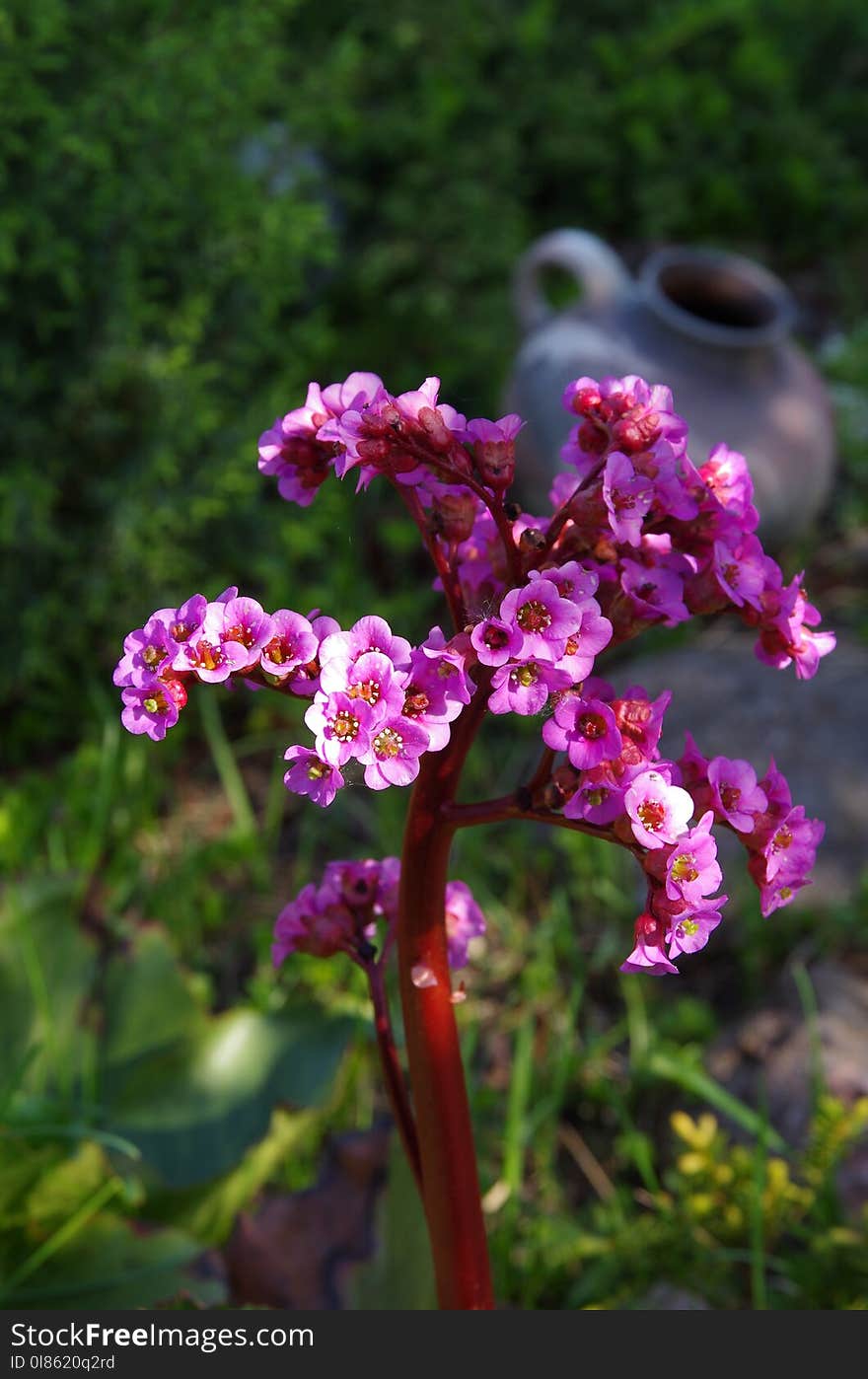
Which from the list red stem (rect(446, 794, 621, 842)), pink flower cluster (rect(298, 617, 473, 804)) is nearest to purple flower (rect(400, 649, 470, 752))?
pink flower cluster (rect(298, 617, 473, 804))

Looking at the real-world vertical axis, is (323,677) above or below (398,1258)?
above

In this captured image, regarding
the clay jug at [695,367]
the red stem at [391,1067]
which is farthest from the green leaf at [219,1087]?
the clay jug at [695,367]

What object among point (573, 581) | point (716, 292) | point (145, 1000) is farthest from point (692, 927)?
point (716, 292)

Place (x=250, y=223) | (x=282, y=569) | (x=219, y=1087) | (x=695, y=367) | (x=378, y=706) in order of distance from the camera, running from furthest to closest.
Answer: (x=695, y=367)
(x=282, y=569)
(x=250, y=223)
(x=219, y=1087)
(x=378, y=706)

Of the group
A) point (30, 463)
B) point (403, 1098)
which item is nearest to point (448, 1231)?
point (403, 1098)

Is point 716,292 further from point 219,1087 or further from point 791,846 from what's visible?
point 791,846
